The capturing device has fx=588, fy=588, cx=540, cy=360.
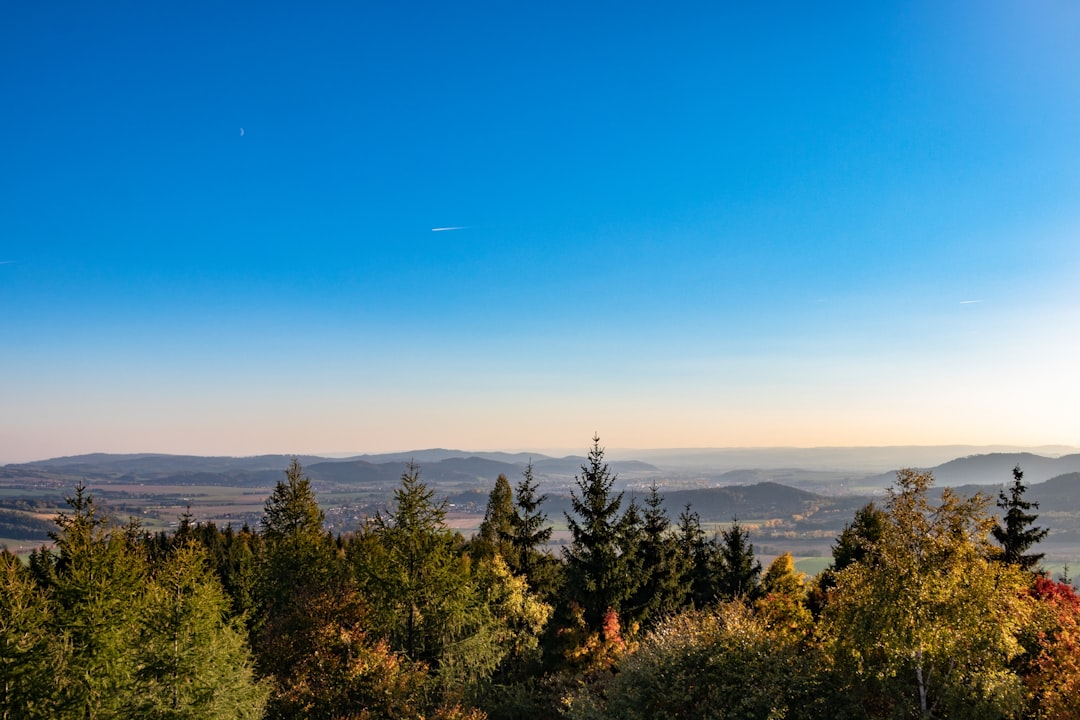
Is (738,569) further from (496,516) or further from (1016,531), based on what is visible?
(496,516)

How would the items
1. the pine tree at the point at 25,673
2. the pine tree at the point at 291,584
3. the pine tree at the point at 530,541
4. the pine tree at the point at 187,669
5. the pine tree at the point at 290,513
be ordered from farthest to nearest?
1. the pine tree at the point at 290,513
2. the pine tree at the point at 530,541
3. the pine tree at the point at 291,584
4. the pine tree at the point at 187,669
5. the pine tree at the point at 25,673

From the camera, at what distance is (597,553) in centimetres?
3716

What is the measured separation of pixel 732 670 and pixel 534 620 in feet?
60.9

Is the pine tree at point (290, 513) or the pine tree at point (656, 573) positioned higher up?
the pine tree at point (290, 513)

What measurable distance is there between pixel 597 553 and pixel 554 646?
7445 millimetres

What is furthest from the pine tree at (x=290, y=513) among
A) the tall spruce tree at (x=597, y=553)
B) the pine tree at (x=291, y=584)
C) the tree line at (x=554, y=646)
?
the tall spruce tree at (x=597, y=553)

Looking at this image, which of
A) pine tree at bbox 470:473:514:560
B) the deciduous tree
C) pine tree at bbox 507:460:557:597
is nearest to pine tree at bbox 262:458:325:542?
pine tree at bbox 470:473:514:560

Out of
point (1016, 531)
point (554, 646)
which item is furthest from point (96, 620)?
point (1016, 531)

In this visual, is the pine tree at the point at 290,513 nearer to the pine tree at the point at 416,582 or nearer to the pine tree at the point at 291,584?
the pine tree at the point at 291,584

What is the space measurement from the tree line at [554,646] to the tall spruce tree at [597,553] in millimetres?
144

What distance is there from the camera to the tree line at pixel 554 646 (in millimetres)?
21062

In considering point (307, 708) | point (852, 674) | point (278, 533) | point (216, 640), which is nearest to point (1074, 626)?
point (852, 674)

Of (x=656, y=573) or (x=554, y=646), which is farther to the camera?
(x=656, y=573)

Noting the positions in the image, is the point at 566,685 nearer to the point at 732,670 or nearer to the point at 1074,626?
the point at 732,670
